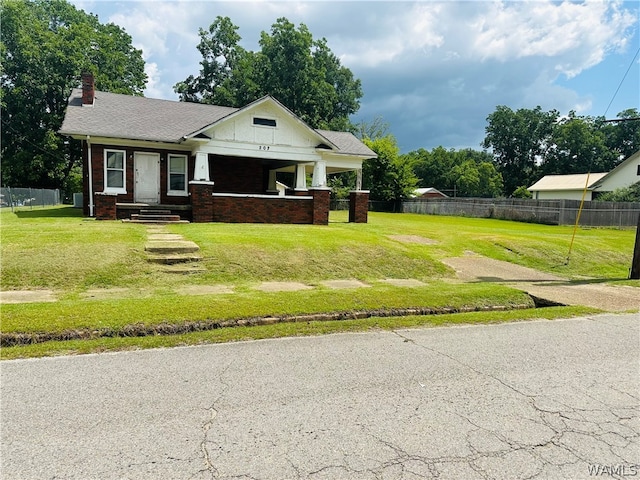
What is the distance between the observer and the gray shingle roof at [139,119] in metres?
18.0

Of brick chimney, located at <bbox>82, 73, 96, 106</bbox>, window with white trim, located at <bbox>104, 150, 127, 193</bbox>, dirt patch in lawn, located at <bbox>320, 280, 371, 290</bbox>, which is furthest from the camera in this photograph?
brick chimney, located at <bbox>82, 73, 96, 106</bbox>

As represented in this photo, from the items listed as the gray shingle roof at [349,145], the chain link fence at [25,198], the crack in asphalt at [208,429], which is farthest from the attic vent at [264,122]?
the chain link fence at [25,198]

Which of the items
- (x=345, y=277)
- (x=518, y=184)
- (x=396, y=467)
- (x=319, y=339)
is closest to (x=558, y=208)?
(x=345, y=277)

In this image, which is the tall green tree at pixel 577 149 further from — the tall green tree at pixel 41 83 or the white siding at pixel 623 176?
the tall green tree at pixel 41 83

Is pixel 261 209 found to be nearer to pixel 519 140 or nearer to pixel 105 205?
pixel 105 205

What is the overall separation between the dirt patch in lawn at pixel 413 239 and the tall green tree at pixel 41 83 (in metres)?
35.7

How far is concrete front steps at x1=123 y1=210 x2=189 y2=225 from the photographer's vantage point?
16663mm

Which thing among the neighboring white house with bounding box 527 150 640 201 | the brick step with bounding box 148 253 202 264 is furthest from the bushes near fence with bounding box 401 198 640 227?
the brick step with bounding box 148 253 202 264

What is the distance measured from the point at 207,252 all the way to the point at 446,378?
24.3 feet

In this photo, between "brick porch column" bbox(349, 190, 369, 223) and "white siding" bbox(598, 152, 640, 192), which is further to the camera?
"white siding" bbox(598, 152, 640, 192)

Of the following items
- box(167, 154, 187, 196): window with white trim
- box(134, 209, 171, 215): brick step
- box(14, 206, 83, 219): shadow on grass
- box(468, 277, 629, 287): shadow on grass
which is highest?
box(167, 154, 187, 196): window with white trim

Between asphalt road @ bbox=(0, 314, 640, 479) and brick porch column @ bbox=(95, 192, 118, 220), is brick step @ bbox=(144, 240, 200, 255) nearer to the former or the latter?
asphalt road @ bbox=(0, 314, 640, 479)

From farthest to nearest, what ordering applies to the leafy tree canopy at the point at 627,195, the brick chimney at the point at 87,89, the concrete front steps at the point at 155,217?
1. the leafy tree canopy at the point at 627,195
2. the brick chimney at the point at 87,89
3. the concrete front steps at the point at 155,217

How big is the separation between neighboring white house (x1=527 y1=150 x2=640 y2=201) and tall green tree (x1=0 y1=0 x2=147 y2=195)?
44.3 metres
